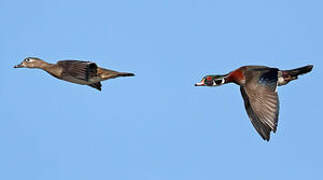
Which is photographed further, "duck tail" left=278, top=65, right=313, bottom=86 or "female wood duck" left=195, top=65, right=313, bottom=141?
"duck tail" left=278, top=65, right=313, bottom=86

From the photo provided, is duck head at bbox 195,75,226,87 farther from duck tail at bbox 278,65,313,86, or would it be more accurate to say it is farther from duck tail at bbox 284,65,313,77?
duck tail at bbox 284,65,313,77

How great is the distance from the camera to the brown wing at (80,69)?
27.5 metres

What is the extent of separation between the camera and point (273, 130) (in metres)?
26.2

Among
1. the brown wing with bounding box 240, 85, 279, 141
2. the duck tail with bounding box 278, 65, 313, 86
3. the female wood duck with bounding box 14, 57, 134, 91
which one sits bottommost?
the brown wing with bounding box 240, 85, 279, 141

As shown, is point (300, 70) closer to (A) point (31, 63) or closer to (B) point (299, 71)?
(B) point (299, 71)

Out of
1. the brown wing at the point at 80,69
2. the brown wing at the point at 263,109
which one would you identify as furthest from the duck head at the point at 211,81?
the brown wing at the point at 80,69

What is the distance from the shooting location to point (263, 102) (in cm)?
2675

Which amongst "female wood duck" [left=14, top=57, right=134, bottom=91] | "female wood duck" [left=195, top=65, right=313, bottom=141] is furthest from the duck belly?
"female wood duck" [left=195, top=65, right=313, bottom=141]

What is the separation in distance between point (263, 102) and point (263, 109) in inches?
8.7

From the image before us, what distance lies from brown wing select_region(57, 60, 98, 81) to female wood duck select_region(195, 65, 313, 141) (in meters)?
3.67

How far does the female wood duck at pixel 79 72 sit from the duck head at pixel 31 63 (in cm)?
11

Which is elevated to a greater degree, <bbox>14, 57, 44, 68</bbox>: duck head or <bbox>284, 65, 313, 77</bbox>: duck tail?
<bbox>14, 57, 44, 68</bbox>: duck head

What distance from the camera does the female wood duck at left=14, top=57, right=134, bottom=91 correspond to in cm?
2756

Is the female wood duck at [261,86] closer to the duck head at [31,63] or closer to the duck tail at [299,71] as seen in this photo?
the duck tail at [299,71]
